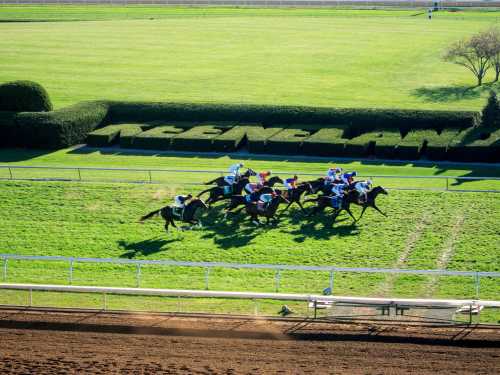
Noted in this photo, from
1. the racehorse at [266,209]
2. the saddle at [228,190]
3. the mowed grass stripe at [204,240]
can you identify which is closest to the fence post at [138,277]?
the mowed grass stripe at [204,240]

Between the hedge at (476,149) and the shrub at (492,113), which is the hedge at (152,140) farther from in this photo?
the shrub at (492,113)

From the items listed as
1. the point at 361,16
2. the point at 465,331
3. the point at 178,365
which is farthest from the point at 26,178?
the point at 361,16

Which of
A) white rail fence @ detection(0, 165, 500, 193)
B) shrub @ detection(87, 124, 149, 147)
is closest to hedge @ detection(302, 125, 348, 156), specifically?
white rail fence @ detection(0, 165, 500, 193)

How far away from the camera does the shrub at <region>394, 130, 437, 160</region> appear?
87.7 feet

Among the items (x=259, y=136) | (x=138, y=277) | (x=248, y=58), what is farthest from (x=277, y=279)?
(x=248, y=58)

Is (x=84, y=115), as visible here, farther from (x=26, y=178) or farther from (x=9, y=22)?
(x=9, y=22)

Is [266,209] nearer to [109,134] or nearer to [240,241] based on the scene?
[240,241]

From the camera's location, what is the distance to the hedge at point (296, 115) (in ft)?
95.8

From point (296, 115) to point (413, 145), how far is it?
5379mm

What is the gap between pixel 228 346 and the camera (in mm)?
14938

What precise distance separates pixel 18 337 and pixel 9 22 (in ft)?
146

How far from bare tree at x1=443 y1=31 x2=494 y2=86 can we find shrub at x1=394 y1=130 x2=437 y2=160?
10.5 meters

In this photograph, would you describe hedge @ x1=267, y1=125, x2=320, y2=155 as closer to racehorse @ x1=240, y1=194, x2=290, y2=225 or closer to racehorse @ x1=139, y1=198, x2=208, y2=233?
racehorse @ x1=240, y1=194, x2=290, y2=225

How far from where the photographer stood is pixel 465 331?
50.3ft
